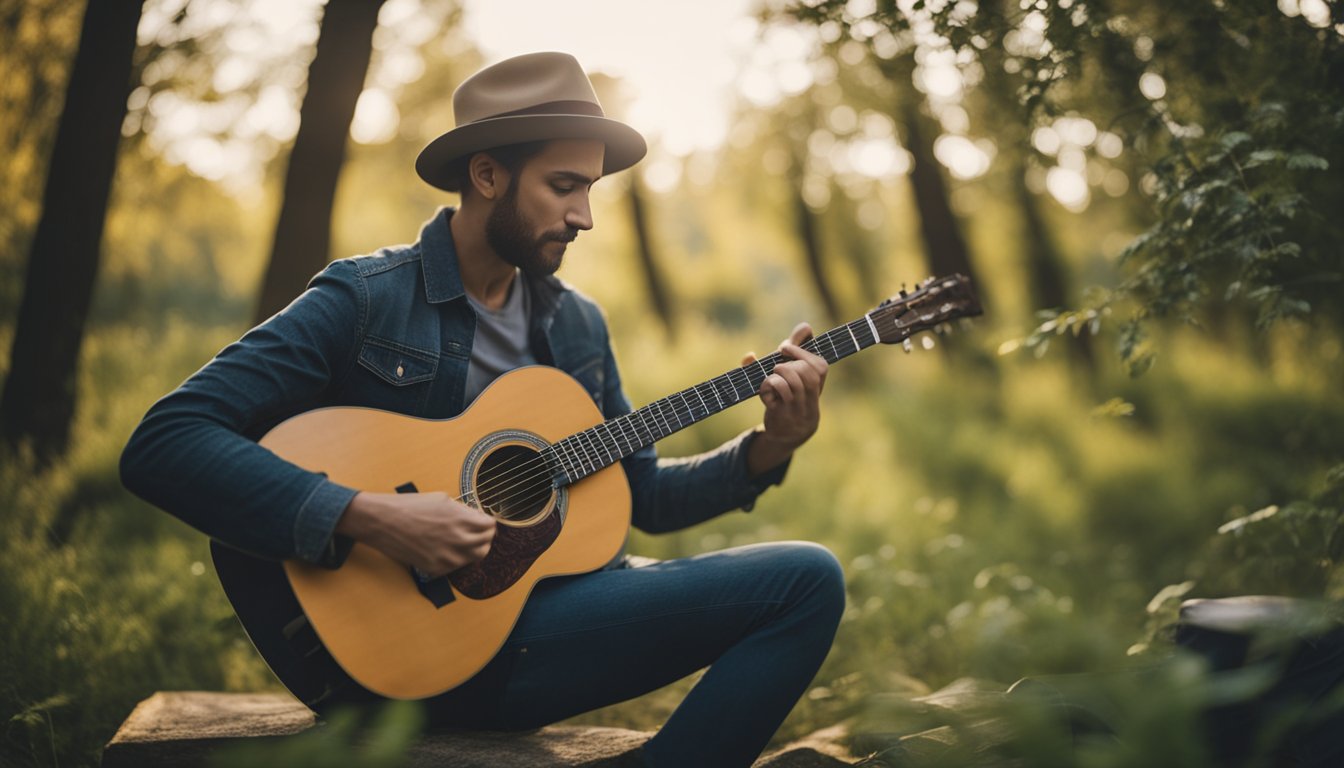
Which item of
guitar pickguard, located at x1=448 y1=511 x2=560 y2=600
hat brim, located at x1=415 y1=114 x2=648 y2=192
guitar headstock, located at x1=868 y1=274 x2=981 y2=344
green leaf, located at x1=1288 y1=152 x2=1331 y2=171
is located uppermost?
hat brim, located at x1=415 y1=114 x2=648 y2=192

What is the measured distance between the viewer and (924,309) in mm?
2697

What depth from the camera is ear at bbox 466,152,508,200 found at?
256 cm

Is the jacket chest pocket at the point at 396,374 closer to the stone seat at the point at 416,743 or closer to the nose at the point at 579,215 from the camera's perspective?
the nose at the point at 579,215

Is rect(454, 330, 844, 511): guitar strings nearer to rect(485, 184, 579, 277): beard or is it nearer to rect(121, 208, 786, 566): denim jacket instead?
rect(121, 208, 786, 566): denim jacket

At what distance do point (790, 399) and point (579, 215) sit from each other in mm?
796

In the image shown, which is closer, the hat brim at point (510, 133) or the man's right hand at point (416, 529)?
the man's right hand at point (416, 529)

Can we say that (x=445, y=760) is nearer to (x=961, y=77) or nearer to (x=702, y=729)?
(x=702, y=729)

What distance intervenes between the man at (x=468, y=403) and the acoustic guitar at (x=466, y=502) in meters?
0.08

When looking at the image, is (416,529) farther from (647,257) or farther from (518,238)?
(647,257)

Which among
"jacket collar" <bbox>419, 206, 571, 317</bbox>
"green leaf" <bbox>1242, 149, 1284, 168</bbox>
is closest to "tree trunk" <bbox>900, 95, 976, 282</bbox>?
"green leaf" <bbox>1242, 149, 1284, 168</bbox>

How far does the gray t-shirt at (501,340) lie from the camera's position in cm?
263

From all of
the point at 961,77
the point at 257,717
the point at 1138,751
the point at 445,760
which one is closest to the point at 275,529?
the point at 445,760

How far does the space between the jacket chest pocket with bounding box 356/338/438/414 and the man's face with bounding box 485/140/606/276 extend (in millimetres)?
393

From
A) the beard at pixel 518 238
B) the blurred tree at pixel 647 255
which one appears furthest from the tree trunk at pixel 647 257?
the beard at pixel 518 238
